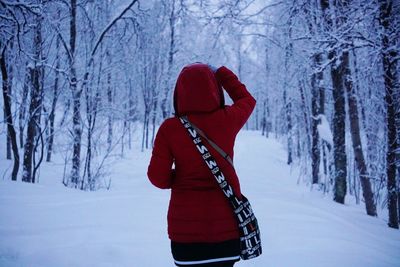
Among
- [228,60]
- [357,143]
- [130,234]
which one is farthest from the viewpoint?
[228,60]

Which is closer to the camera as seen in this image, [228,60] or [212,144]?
[212,144]

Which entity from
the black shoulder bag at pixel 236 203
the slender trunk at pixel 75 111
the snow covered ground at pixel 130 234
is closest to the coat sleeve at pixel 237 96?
the black shoulder bag at pixel 236 203

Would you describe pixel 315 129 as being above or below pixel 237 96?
below

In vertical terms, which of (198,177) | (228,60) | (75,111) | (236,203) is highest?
(228,60)

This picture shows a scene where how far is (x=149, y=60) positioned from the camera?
19.3 m

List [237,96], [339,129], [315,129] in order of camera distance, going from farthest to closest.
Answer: [315,129], [339,129], [237,96]

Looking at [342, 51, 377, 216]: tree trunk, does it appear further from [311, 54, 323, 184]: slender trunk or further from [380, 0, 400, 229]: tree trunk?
[311, 54, 323, 184]: slender trunk

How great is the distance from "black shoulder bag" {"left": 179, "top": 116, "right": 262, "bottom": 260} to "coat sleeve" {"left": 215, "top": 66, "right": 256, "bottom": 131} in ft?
0.81

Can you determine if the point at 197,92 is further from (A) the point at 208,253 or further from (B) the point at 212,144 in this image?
(A) the point at 208,253

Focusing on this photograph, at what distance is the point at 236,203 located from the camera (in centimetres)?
155

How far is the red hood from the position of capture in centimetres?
158

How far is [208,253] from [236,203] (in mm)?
315

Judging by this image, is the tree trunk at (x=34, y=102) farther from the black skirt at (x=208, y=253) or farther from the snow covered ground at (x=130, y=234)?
the black skirt at (x=208, y=253)

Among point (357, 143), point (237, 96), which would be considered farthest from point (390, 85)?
point (237, 96)
